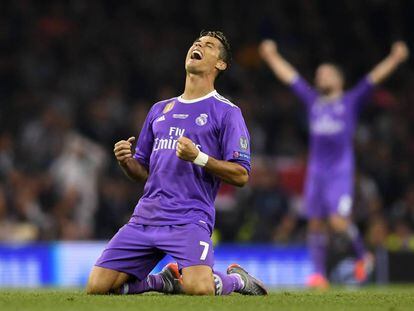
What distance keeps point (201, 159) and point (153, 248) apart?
2.55 ft

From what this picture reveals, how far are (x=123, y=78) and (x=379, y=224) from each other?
4530 millimetres

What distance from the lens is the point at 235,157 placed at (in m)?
7.66

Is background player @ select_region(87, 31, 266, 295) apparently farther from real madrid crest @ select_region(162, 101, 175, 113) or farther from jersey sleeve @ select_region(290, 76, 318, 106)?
jersey sleeve @ select_region(290, 76, 318, 106)

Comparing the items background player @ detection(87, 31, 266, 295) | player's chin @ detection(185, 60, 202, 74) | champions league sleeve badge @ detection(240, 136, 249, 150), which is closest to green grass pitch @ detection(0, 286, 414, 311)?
background player @ detection(87, 31, 266, 295)

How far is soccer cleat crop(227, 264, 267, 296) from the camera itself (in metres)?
7.99

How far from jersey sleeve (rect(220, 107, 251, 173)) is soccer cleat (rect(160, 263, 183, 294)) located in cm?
93

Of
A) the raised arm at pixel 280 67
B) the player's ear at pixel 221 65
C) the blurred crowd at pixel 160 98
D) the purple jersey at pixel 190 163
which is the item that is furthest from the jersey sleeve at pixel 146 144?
the blurred crowd at pixel 160 98

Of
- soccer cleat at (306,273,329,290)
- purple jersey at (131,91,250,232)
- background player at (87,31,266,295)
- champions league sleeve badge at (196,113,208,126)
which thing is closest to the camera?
background player at (87,31,266,295)

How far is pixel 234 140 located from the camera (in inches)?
304

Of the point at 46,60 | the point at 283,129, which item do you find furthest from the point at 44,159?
the point at 283,129

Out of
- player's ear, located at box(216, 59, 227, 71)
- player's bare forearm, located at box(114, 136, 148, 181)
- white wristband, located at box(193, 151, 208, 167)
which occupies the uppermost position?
player's ear, located at box(216, 59, 227, 71)

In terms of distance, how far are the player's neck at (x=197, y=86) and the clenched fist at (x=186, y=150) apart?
734 millimetres

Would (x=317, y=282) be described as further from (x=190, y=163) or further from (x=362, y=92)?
(x=190, y=163)

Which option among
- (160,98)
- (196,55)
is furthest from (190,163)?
(160,98)
